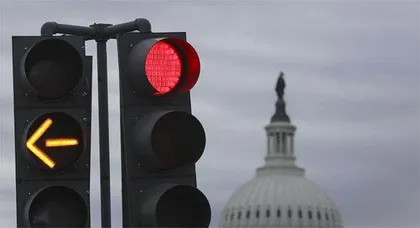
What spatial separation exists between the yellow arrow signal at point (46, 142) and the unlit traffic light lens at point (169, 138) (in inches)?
15.7

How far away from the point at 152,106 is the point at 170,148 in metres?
0.27

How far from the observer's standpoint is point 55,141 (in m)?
8.19

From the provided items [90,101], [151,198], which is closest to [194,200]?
[151,198]

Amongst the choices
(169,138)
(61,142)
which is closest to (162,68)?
(169,138)

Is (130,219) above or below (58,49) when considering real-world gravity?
below

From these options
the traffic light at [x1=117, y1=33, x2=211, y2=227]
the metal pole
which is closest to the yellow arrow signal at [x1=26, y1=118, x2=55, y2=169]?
the traffic light at [x1=117, y1=33, x2=211, y2=227]

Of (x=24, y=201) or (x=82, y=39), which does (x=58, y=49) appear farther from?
(x=24, y=201)

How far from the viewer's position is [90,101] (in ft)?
27.2

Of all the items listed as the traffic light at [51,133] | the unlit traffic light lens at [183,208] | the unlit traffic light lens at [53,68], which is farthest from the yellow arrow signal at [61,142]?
the unlit traffic light lens at [183,208]

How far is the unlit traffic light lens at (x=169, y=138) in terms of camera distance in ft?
26.8

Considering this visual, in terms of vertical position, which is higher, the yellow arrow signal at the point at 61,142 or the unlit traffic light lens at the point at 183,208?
the yellow arrow signal at the point at 61,142

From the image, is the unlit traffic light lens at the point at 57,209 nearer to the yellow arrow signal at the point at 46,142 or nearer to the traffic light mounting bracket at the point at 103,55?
the yellow arrow signal at the point at 46,142

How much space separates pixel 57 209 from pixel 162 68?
3.32ft

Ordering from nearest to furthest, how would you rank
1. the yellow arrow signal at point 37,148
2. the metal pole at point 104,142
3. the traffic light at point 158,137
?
the yellow arrow signal at point 37,148 < the traffic light at point 158,137 < the metal pole at point 104,142
